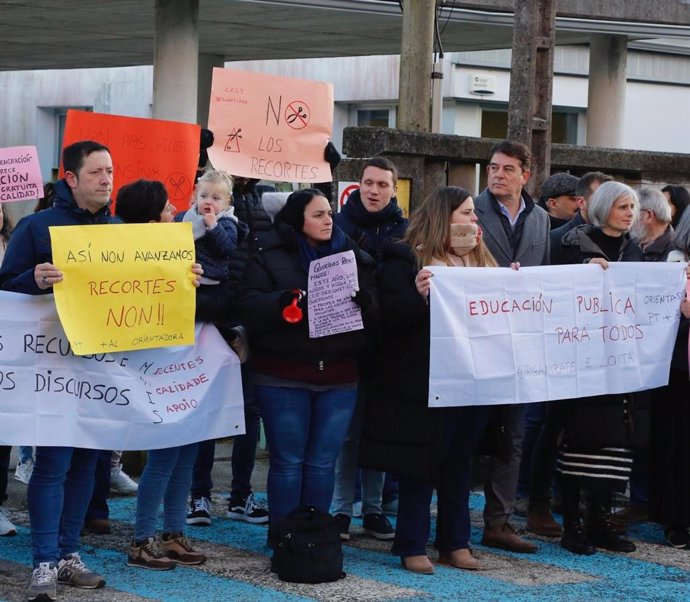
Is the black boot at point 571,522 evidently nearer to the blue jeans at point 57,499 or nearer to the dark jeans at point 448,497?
the dark jeans at point 448,497

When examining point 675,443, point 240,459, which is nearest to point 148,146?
point 240,459

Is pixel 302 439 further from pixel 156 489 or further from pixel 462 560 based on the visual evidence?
A: pixel 462 560

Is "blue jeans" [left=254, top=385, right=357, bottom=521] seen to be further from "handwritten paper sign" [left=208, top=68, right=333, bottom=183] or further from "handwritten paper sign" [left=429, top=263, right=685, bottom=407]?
"handwritten paper sign" [left=208, top=68, right=333, bottom=183]

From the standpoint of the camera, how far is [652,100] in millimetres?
30031

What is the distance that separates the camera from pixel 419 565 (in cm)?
707

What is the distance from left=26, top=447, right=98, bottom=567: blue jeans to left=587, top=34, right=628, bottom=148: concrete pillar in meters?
17.1

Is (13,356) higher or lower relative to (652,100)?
lower

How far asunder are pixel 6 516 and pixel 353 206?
2.56 metres

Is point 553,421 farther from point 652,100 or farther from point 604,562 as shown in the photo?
point 652,100

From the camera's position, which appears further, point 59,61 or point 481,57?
point 481,57

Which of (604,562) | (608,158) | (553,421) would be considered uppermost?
(608,158)

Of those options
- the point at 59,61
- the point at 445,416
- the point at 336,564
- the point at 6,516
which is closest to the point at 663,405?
the point at 445,416

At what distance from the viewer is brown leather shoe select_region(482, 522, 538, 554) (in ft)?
25.2

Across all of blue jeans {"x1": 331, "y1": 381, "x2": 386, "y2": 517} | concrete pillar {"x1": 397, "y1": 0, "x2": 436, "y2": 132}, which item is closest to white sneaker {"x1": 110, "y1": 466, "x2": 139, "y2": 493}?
blue jeans {"x1": 331, "y1": 381, "x2": 386, "y2": 517}
